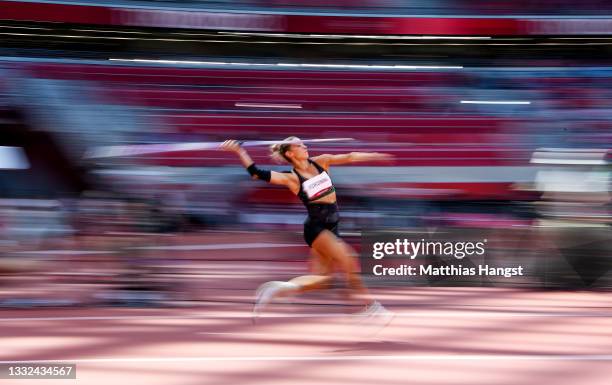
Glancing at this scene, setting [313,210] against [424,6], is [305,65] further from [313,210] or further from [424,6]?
[313,210]

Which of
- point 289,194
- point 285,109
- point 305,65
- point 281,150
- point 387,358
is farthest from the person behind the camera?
point 305,65

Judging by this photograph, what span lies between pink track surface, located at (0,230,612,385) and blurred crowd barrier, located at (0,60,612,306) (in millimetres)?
826

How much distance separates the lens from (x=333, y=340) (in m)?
7.32

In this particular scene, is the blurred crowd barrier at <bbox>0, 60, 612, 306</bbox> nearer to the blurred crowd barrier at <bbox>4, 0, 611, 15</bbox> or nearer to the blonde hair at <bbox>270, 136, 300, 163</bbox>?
the blurred crowd barrier at <bbox>4, 0, 611, 15</bbox>

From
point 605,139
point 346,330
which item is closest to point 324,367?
point 346,330

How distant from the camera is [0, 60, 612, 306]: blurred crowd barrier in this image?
10461 millimetres

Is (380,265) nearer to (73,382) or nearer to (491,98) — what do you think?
(73,382)

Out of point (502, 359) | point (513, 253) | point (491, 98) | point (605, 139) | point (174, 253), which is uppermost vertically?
point (491, 98)

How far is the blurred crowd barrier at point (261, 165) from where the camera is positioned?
10461 mm

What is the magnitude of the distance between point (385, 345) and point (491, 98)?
15.8 meters

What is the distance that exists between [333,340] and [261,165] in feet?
→ 40.8

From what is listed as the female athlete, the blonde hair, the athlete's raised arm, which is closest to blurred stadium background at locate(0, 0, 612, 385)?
the female athlete

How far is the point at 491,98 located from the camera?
71.5 ft

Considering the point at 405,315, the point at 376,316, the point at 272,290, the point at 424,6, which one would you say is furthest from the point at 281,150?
the point at 424,6
